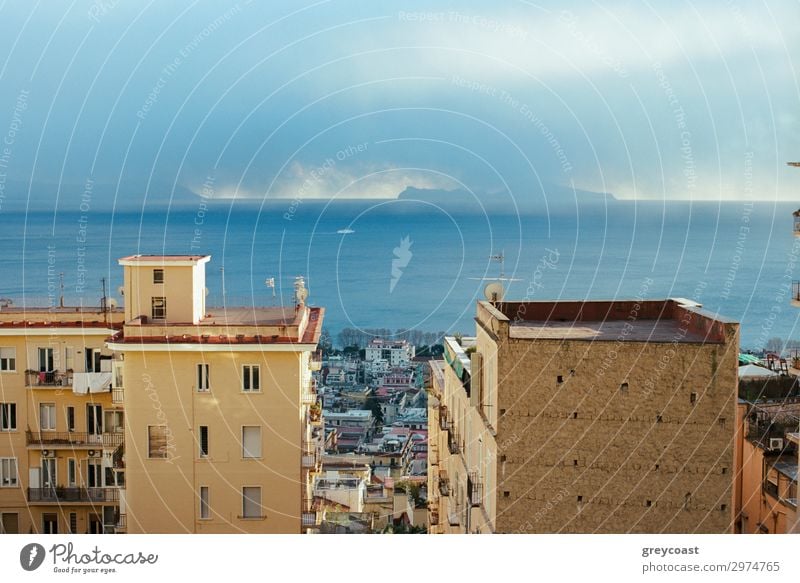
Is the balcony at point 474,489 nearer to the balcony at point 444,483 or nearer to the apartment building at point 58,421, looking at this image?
the balcony at point 444,483

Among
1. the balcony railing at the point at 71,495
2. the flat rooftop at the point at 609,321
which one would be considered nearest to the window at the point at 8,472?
the balcony railing at the point at 71,495

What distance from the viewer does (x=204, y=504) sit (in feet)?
31.6

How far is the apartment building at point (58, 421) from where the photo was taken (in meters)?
11.4

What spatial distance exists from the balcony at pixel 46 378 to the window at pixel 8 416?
326 mm

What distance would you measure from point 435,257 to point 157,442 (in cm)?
3875

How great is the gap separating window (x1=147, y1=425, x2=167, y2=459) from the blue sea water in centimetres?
408

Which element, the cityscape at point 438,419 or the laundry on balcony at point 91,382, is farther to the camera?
the laundry on balcony at point 91,382

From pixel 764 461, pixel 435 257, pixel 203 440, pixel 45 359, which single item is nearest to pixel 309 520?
pixel 203 440

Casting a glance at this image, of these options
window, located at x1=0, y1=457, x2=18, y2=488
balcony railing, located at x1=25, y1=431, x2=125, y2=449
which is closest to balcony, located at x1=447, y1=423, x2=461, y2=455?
Answer: balcony railing, located at x1=25, y1=431, x2=125, y2=449

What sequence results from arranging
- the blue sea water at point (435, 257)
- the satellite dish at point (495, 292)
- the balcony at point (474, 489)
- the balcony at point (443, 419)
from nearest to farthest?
1. the balcony at point (474, 489)
2. the satellite dish at point (495, 292)
3. the balcony at point (443, 419)
4. the blue sea water at point (435, 257)

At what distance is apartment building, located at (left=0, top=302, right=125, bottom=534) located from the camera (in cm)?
1138

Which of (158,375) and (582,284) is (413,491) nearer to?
(158,375)

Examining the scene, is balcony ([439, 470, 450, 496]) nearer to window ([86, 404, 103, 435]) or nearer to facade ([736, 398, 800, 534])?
facade ([736, 398, 800, 534])

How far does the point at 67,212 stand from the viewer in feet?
219
